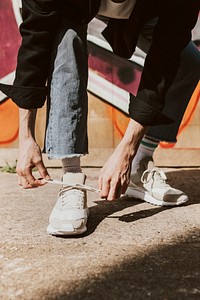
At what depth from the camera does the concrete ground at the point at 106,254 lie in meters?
1.29

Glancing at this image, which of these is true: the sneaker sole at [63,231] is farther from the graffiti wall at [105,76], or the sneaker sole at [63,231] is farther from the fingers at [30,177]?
the graffiti wall at [105,76]

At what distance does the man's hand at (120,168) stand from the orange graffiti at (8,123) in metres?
1.95

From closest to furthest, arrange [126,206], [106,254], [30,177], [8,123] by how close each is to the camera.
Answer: [106,254]
[30,177]
[126,206]
[8,123]

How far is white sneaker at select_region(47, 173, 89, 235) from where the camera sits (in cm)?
172

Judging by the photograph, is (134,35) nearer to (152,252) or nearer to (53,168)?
(152,252)

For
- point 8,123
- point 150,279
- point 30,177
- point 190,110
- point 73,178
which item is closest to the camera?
point 150,279

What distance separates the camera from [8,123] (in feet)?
11.7

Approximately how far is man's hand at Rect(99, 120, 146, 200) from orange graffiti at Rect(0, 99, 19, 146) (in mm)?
1950

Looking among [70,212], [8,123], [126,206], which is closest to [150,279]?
[70,212]

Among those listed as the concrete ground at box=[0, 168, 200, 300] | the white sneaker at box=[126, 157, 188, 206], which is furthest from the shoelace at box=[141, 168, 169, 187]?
the concrete ground at box=[0, 168, 200, 300]

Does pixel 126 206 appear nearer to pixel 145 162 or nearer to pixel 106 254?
pixel 145 162

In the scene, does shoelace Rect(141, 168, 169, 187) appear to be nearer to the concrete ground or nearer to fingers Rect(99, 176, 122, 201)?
the concrete ground

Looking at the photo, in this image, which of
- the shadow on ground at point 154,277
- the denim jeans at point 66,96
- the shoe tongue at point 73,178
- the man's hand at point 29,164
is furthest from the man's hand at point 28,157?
the shadow on ground at point 154,277

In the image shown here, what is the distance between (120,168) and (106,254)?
27cm
